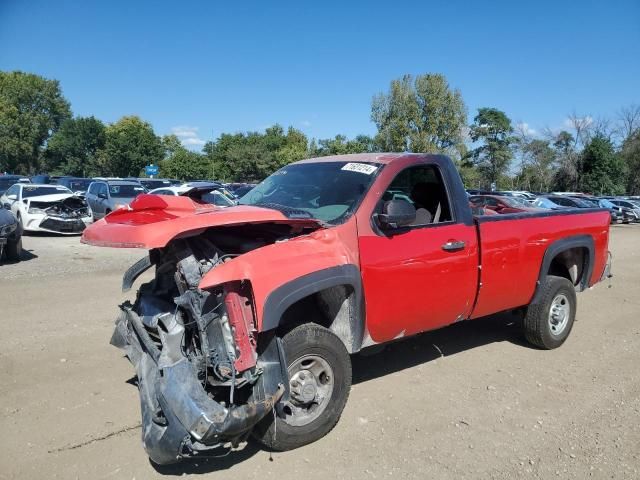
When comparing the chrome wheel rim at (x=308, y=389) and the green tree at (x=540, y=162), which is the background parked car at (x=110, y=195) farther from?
the green tree at (x=540, y=162)

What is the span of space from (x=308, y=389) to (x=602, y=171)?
54664 mm

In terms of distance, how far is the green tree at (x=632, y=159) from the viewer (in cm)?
5359

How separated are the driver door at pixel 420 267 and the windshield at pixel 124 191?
16484mm

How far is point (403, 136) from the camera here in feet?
151

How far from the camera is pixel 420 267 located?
4.07 metres

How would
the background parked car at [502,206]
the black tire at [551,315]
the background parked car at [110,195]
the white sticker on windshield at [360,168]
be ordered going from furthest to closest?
the background parked car at [110,195] → the background parked car at [502,206] → the black tire at [551,315] → the white sticker on windshield at [360,168]

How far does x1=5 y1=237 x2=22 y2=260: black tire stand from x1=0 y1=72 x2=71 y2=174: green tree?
250ft

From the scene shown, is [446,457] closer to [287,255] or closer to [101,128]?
[287,255]

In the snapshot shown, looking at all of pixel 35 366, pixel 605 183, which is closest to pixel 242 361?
pixel 35 366

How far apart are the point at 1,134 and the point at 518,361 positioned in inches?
3395

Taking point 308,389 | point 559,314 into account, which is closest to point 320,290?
point 308,389

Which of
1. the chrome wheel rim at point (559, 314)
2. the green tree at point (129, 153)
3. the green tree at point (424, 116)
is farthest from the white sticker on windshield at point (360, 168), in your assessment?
the green tree at point (129, 153)

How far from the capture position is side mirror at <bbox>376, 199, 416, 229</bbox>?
3742 millimetres

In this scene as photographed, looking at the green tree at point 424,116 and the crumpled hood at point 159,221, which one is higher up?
the green tree at point 424,116
